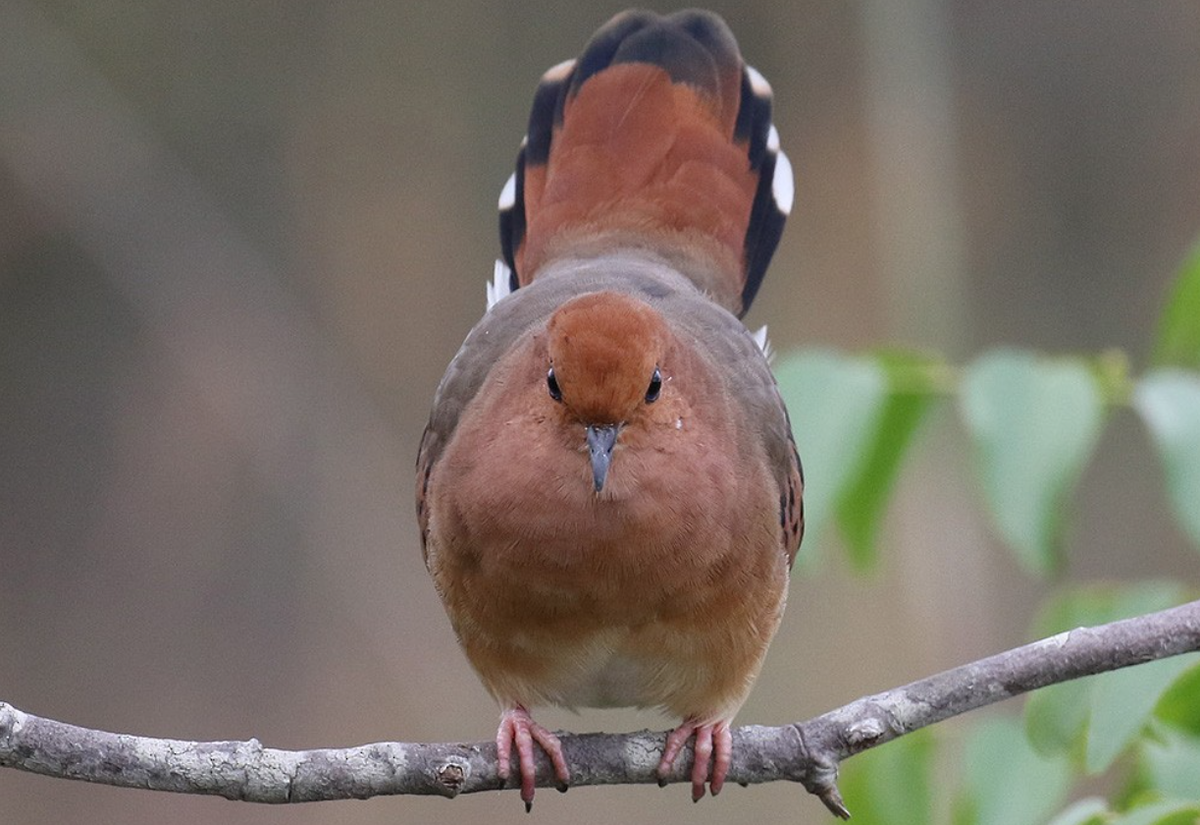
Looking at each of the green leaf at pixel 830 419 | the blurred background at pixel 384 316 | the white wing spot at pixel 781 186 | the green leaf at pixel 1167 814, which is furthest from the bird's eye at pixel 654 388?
the blurred background at pixel 384 316

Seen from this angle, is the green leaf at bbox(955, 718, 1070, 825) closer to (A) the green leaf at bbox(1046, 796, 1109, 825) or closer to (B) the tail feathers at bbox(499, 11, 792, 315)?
(A) the green leaf at bbox(1046, 796, 1109, 825)

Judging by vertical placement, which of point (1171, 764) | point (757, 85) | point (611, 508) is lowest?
point (1171, 764)

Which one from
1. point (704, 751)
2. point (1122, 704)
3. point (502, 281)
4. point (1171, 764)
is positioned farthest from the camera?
point (502, 281)

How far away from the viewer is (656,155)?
445 cm

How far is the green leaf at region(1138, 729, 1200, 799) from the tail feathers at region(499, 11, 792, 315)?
1.89 meters

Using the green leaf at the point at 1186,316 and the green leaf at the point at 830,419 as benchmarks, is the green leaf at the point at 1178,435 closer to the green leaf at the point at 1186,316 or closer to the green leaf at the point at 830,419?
the green leaf at the point at 1186,316

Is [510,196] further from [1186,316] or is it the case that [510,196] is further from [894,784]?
[894,784]

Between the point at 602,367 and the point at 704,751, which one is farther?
the point at 704,751

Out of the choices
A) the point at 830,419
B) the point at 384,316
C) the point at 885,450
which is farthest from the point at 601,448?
the point at 384,316

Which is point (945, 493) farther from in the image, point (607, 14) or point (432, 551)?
point (432, 551)

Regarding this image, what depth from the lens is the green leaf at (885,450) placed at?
356 centimetres

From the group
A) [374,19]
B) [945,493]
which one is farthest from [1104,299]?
[374,19]

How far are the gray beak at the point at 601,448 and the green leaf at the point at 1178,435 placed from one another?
3.41 ft

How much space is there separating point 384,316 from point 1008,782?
15.2 feet
